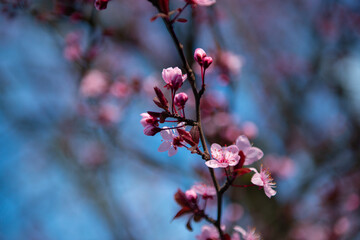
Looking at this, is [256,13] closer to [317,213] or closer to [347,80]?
[347,80]

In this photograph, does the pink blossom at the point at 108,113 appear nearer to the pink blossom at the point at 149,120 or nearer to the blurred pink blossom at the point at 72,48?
the blurred pink blossom at the point at 72,48

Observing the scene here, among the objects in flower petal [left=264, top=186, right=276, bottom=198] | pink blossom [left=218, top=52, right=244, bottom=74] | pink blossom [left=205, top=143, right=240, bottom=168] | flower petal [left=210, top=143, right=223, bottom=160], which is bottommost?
flower petal [left=264, top=186, right=276, bottom=198]

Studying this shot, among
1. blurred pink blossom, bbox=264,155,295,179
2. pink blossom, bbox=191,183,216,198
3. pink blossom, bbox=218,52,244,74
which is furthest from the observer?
blurred pink blossom, bbox=264,155,295,179

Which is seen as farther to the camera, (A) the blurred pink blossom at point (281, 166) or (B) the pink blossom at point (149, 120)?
(A) the blurred pink blossom at point (281, 166)

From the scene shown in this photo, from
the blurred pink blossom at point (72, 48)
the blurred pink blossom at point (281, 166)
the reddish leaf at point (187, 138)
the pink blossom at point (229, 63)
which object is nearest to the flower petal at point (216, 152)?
the reddish leaf at point (187, 138)

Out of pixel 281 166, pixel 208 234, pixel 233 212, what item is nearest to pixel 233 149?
pixel 208 234

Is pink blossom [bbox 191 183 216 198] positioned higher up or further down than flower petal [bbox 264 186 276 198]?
higher up

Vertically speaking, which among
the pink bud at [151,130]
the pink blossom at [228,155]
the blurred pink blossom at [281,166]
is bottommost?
the pink blossom at [228,155]

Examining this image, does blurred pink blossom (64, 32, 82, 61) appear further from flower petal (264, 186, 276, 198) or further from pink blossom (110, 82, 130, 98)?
flower petal (264, 186, 276, 198)

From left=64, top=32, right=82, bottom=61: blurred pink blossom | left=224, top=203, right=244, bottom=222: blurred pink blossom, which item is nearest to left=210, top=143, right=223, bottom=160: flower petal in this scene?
left=224, top=203, right=244, bottom=222: blurred pink blossom
